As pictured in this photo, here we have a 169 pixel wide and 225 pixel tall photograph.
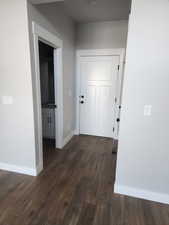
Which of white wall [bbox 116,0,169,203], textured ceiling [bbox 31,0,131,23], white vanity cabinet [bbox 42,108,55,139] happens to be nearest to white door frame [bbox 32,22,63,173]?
white vanity cabinet [bbox 42,108,55,139]

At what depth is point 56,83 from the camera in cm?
277

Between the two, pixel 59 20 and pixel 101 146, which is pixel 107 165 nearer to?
pixel 101 146

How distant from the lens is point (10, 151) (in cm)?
222

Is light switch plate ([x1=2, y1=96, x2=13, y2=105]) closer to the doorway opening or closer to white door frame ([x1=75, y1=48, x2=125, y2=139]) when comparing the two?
the doorway opening

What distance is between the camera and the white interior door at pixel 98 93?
3402mm

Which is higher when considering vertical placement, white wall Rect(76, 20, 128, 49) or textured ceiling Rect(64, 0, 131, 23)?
textured ceiling Rect(64, 0, 131, 23)

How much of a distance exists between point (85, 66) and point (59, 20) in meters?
1.19

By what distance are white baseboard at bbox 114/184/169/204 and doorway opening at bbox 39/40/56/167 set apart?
1.52 metres

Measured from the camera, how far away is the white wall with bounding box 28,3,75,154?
6.59ft

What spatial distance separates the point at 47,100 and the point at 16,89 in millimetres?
1971

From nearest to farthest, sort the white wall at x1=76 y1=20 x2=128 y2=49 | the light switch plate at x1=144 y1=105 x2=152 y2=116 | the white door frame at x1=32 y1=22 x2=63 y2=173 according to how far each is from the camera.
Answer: the light switch plate at x1=144 y1=105 x2=152 y2=116, the white door frame at x1=32 y1=22 x2=63 y2=173, the white wall at x1=76 y1=20 x2=128 y2=49

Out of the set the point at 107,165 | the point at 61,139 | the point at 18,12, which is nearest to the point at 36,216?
the point at 107,165

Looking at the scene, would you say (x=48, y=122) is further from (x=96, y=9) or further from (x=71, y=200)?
(x=96, y=9)

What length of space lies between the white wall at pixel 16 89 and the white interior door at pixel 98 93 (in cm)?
189
